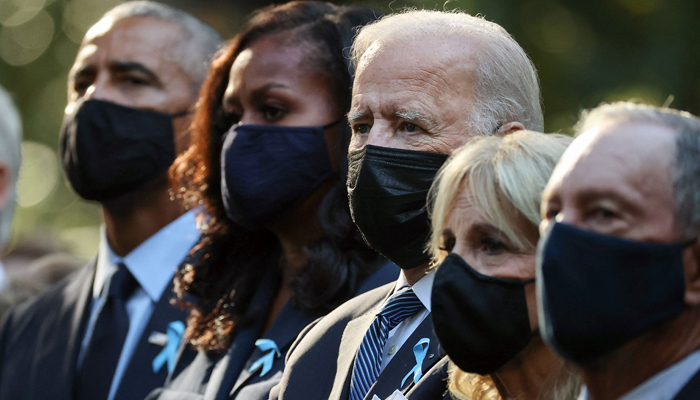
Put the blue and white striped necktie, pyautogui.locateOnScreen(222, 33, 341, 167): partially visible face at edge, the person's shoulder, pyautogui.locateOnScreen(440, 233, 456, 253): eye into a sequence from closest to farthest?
pyautogui.locateOnScreen(440, 233, 456, 253): eye, the blue and white striped necktie, pyautogui.locateOnScreen(222, 33, 341, 167): partially visible face at edge, the person's shoulder

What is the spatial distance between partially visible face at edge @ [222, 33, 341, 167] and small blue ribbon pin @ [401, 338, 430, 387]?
4.69 feet

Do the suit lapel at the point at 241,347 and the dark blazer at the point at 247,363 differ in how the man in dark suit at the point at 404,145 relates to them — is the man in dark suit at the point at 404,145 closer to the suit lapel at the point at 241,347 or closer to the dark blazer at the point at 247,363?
the dark blazer at the point at 247,363

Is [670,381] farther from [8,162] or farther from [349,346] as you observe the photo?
[8,162]

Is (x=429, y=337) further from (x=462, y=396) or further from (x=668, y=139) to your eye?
(x=668, y=139)

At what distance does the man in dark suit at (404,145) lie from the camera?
282 centimetres

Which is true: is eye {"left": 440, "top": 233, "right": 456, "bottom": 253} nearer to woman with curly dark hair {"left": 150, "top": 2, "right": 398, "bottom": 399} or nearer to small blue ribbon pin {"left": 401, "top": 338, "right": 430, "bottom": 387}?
small blue ribbon pin {"left": 401, "top": 338, "right": 430, "bottom": 387}

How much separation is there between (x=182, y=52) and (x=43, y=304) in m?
1.74

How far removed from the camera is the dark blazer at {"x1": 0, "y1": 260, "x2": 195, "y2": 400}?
4.39m

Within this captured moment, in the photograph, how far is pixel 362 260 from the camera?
152 inches

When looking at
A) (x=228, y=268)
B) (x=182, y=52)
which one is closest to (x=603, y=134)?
(x=228, y=268)

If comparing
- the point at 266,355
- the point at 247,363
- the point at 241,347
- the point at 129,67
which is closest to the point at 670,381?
the point at 266,355

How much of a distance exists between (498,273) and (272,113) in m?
2.08

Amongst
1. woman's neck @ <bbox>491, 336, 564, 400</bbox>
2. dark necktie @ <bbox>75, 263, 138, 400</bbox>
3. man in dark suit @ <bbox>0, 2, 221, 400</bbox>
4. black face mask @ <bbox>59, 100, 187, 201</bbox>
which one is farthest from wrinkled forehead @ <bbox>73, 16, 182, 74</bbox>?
woman's neck @ <bbox>491, 336, 564, 400</bbox>

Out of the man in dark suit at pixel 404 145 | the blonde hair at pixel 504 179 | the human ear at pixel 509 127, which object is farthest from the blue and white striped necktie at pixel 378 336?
the human ear at pixel 509 127
